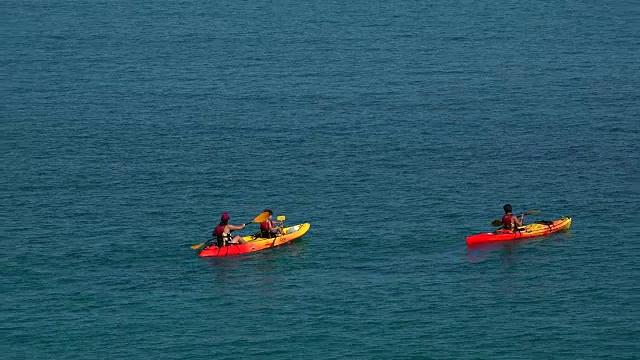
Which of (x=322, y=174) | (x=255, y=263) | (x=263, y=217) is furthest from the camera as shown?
(x=322, y=174)

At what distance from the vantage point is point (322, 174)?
441 feet

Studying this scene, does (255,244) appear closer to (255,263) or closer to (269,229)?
(269,229)

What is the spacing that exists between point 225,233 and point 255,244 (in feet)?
8.87

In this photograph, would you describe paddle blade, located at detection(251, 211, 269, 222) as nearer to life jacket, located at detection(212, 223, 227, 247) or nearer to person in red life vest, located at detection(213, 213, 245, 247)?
person in red life vest, located at detection(213, 213, 245, 247)

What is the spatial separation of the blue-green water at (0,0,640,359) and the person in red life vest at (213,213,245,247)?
1551 millimetres

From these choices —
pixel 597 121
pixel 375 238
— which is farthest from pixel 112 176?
pixel 597 121

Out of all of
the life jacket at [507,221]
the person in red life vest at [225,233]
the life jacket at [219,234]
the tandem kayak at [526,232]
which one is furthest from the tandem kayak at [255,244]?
the life jacket at [507,221]

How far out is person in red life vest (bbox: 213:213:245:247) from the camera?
11381cm

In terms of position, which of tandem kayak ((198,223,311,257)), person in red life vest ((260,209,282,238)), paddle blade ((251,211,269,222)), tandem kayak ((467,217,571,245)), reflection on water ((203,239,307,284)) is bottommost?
tandem kayak ((467,217,571,245))

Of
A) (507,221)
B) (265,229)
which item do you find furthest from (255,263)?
(507,221)

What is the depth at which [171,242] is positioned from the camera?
116625 millimetres

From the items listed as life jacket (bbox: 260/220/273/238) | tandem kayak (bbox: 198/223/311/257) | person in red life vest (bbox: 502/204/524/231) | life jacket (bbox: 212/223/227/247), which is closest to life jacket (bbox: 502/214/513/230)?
person in red life vest (bbox: 502/204/524/231)

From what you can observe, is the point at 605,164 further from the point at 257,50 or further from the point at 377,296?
the point at 257,50

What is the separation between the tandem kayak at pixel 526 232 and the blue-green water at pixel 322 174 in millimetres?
805
